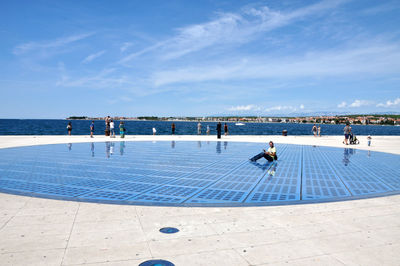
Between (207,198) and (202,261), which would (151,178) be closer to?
(207,198)

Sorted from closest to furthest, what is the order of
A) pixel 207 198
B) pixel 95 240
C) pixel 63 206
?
pixel 95 240 < pixel 63 206 < pixel 207 198

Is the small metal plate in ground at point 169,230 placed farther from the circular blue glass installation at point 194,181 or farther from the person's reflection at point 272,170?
the person's reflection at point 272,170

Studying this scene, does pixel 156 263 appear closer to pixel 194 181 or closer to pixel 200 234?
pixel 200 234

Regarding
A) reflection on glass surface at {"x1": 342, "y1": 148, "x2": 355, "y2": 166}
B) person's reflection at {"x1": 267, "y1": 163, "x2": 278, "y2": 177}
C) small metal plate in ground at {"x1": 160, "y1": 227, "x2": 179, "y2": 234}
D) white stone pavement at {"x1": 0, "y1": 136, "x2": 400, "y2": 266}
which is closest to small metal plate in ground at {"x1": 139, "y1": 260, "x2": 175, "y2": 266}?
white stone pavement at {"x1": 0, "y1": 136, "x2": 400, "y2": 266}

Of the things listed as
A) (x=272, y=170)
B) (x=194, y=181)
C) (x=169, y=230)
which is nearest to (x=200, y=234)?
(x=169, y=230)

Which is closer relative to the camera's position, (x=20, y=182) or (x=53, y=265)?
(x=53, y=265)

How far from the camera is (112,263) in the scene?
3.65 metres

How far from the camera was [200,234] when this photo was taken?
4.64m

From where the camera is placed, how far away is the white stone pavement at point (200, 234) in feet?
12.5

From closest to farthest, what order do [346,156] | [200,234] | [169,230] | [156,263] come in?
[156,263] < [200,234] < [169,230] < [346,156]

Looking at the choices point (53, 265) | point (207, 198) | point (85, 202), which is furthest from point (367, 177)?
point (53, 265)

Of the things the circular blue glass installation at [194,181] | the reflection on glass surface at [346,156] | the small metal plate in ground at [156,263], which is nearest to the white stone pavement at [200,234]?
the small metal plate in ground at [156,263]

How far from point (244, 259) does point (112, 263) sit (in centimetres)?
171

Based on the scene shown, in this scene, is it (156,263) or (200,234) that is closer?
(156,263)
